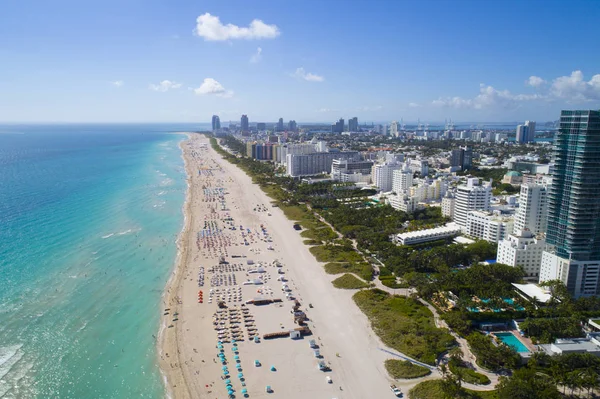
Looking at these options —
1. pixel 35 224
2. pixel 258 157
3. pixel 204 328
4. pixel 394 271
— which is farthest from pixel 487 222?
pixel 258 157

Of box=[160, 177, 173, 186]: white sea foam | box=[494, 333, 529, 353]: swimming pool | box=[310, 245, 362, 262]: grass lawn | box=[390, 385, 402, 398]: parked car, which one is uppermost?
box=[160, 177, 173, 186]: white sea foam

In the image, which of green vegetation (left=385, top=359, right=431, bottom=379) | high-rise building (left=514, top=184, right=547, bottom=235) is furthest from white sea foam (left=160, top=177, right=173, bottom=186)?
green vegetation (left=385, top=359, right=431, bottom=379)

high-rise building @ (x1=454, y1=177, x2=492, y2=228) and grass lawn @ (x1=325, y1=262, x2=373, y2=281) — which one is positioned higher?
high-rise building @ (x1=454, y1=177, x2=492, y2=228)

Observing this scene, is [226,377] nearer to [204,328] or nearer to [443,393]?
[204,328]

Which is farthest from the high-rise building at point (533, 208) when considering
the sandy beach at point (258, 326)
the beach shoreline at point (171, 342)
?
the beach shoreline at point (171, 342)

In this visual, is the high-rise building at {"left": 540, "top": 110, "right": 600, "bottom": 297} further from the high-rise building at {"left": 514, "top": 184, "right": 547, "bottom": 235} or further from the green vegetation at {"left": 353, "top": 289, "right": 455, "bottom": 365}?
the green vegetation at {"left": 353, "top": 289, "right": 455, "bottom": 365}

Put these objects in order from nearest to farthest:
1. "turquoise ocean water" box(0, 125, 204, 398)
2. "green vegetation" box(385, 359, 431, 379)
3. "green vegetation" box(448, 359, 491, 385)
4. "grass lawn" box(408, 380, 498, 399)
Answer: "grass lawn" box(408, 380, 498, 399), "green vegetation" box(448, 359, 491, 385), "green vegetation" box(385, 359, 431, 379), "turquoise ocean water" box(0, 125, 204, 398)
